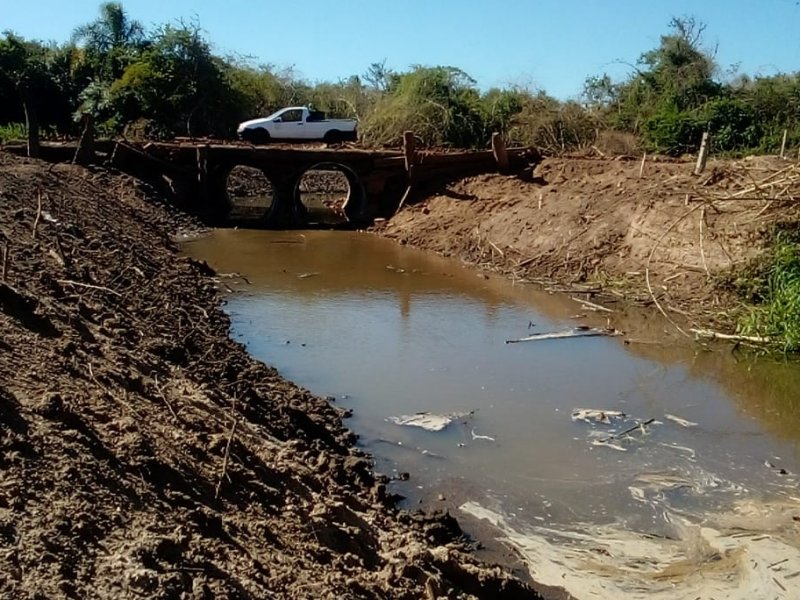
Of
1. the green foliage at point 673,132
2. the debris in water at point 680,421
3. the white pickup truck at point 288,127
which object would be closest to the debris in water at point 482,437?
the debris in water at point 680,421

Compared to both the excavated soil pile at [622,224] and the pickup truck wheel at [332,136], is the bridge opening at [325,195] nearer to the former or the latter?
the pickup truck wheel at [332,136]

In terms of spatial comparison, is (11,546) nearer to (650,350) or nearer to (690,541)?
(690,541)

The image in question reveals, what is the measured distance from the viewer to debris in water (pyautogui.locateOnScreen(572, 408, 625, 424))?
30.6 ft

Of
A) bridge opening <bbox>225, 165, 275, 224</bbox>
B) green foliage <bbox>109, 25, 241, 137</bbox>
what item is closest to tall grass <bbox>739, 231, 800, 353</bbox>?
bridge opening <bbox>225, 165, 275, 224</bbox>

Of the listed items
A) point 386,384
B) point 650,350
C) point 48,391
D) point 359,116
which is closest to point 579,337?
point 650,350

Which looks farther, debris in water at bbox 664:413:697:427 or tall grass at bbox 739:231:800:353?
tall grass at bbox 739:231:800:353

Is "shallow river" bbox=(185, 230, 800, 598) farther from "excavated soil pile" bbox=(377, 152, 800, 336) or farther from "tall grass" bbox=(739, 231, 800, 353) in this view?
"excavated soil pile" bbox=(377, 152, 800, 336)

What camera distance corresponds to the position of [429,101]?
29781mm

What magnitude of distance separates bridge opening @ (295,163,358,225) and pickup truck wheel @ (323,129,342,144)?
41.6 inches

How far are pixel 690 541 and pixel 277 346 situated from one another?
21.8 feet

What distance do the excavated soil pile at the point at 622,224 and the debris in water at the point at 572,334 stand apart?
5.21ft

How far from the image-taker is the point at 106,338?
309 inches

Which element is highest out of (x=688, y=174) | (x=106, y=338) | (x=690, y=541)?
(x=688, y=174)

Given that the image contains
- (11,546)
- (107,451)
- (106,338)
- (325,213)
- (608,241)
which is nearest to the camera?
(11,546)
